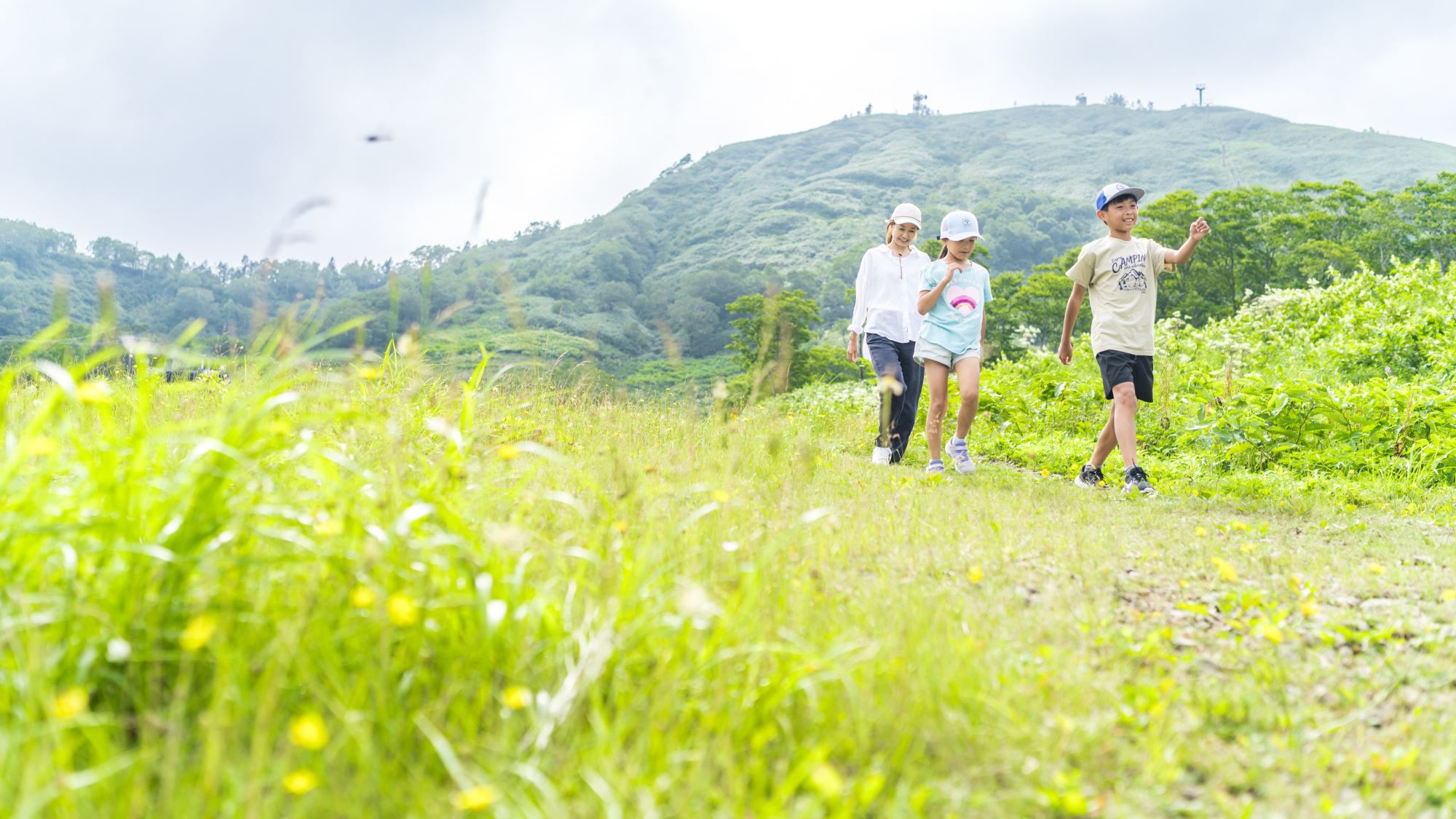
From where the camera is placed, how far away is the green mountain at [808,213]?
2351 inches

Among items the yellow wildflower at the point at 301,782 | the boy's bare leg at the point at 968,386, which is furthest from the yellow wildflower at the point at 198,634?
the boy's bare leg at the point at 968,386

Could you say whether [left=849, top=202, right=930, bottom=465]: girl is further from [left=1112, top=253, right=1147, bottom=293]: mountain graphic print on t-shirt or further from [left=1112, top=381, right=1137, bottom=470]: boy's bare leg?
[left=1112, top=381, right=1137, bottom=470]: boy's bare leg

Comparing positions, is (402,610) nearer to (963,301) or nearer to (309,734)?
(309,734)

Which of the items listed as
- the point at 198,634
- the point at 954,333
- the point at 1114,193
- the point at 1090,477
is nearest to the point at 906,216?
the point at 954,333

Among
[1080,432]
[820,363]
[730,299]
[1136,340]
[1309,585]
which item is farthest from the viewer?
[730,299]

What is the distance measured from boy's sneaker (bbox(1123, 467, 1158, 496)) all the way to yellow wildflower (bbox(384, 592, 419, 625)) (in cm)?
497

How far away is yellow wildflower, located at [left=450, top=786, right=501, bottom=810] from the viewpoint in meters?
1.39

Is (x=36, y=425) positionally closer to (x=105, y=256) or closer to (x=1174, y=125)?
(x=105, y=256)

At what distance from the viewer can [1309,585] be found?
328 cm

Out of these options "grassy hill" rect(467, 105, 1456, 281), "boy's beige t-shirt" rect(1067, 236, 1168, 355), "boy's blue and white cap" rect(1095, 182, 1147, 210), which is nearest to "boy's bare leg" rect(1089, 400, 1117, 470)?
"boy's beige t-shirt" rect(1067, 236, 1168, 355)

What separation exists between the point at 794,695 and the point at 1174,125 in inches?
6875

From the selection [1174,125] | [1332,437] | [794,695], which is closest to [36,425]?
[794,695]

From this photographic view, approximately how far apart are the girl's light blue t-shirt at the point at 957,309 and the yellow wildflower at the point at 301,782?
5600 millimetres

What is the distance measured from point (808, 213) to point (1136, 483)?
98.4 meters
